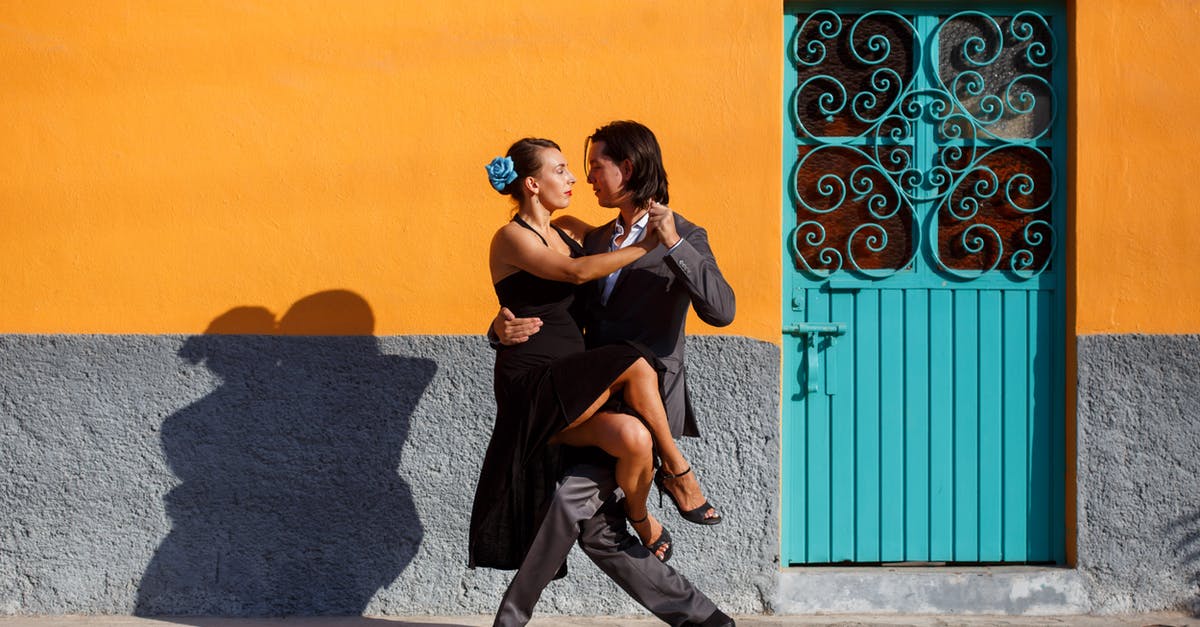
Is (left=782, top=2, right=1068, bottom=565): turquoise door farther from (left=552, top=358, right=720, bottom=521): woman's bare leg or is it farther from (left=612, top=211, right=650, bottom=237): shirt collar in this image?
(left=552, top=358, right=720, bottom=521): woman's bare leg

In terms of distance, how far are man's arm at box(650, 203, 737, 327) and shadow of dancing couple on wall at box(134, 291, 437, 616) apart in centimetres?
147

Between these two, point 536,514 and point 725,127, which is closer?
point 536,514

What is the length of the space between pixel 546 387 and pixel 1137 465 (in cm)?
264

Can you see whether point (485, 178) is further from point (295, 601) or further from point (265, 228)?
point (295, 601)

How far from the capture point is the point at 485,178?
17.5 ft

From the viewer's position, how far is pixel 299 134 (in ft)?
17.4

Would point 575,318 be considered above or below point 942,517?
above

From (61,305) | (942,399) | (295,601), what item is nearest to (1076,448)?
(942,399)

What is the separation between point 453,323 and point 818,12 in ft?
6.59

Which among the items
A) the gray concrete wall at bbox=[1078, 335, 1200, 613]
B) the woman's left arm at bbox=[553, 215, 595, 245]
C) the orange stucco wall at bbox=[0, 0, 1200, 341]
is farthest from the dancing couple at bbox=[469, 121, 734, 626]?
the gray concrete wall at bbox=[1078, 335, 1200, 613]

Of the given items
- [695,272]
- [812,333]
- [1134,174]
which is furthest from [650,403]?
[1134,174]

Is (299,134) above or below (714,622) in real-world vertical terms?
above

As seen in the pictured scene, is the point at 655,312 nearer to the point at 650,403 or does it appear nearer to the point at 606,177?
the point at 650,403

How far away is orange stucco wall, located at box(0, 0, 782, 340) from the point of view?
17.4 ft
